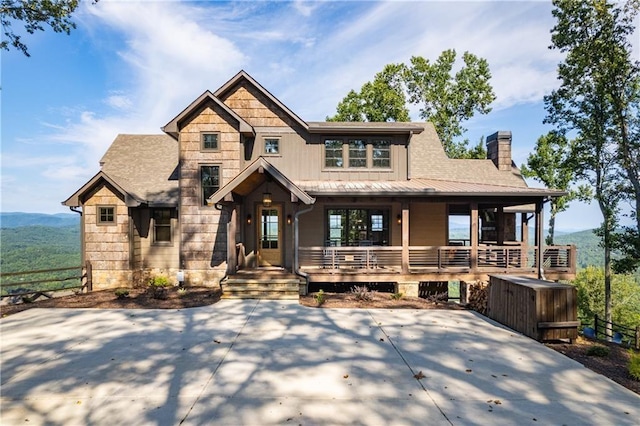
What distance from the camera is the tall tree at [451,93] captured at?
26750 mm

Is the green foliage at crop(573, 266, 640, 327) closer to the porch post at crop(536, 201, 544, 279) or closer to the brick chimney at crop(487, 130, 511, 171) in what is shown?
the brick chimney at crop(487, 130, 511, 171)

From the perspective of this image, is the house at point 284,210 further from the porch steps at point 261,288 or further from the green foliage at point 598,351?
the green foliage at point 598,351

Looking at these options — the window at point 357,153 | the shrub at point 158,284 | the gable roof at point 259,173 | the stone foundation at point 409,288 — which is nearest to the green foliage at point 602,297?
the stone foundation at point 409,288

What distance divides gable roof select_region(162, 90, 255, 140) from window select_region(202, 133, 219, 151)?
101 centimetres

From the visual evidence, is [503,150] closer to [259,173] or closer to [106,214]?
[259,173]

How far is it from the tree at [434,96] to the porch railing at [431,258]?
1644 cm

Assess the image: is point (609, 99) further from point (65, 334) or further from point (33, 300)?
point (33, 300)

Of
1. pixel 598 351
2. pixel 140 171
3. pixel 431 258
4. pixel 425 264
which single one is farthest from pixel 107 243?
pixel 598 351

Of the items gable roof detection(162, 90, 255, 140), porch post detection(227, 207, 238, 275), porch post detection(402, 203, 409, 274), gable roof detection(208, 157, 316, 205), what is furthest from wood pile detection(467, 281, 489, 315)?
gable roof detection(162, 90, 255, 140)

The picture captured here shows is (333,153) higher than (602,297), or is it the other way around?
(333,153)

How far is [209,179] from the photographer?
1225 cm

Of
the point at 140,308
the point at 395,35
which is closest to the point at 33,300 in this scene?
the point at 140,308

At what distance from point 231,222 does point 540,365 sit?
375 inches

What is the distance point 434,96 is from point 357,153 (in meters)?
19.1
